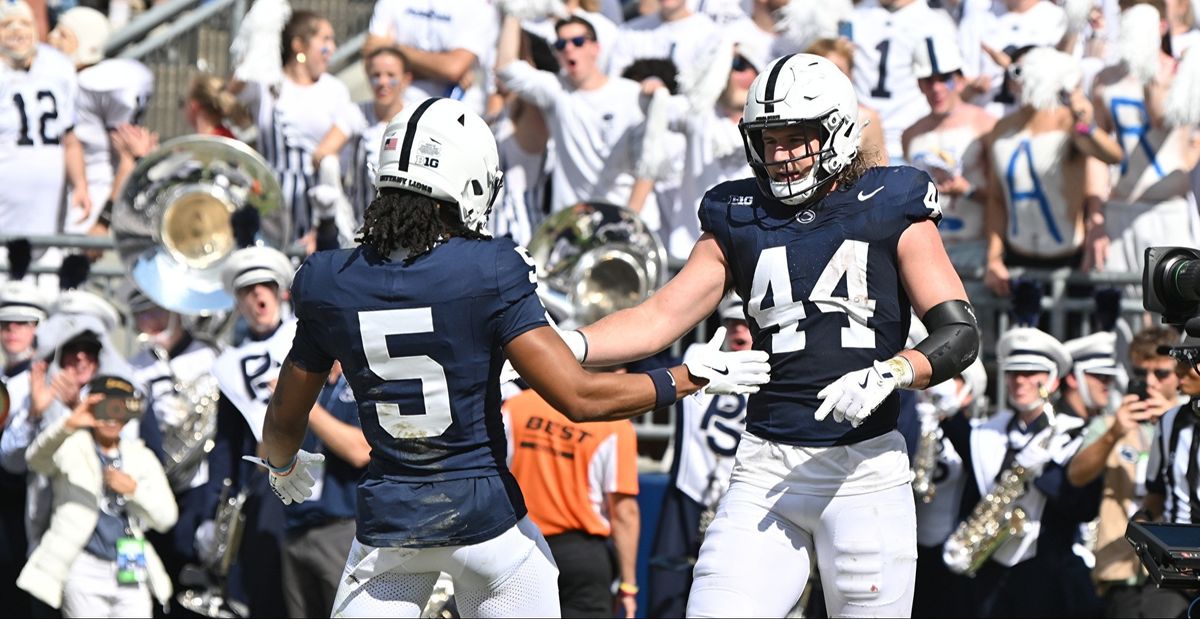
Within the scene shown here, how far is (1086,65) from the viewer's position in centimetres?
932

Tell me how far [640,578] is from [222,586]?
1.76 meters

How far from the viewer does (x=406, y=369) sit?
500 cm

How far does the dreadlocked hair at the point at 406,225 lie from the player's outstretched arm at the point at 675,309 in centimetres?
65

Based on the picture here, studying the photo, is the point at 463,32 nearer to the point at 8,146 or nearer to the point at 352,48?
the point at 8,146

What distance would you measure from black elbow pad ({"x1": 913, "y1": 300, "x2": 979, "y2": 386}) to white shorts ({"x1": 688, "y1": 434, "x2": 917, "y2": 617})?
14.3 inches

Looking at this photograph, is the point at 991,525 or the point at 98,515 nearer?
the point at 991,525

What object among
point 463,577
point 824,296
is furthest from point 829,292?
point 463,577

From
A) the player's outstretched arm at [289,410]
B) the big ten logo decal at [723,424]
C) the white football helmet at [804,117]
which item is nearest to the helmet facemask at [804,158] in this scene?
the white football helmet at [804,117]

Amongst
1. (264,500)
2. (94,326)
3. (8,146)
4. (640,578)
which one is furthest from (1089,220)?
(8,146)

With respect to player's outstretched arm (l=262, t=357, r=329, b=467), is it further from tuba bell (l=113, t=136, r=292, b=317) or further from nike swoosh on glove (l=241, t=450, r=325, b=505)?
tuba bell (l=113, t=136, r=292, b=317)

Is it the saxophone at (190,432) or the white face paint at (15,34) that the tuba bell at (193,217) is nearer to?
the saxophone at (190,432)

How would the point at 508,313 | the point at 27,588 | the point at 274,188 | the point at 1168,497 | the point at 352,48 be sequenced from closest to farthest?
the point at 508,313 < the point at 1168,497 < the point at 27,588 < the point at 274,188 < the point at 352,48

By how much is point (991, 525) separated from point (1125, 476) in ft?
1.82

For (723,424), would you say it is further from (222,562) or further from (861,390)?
(861,390)
